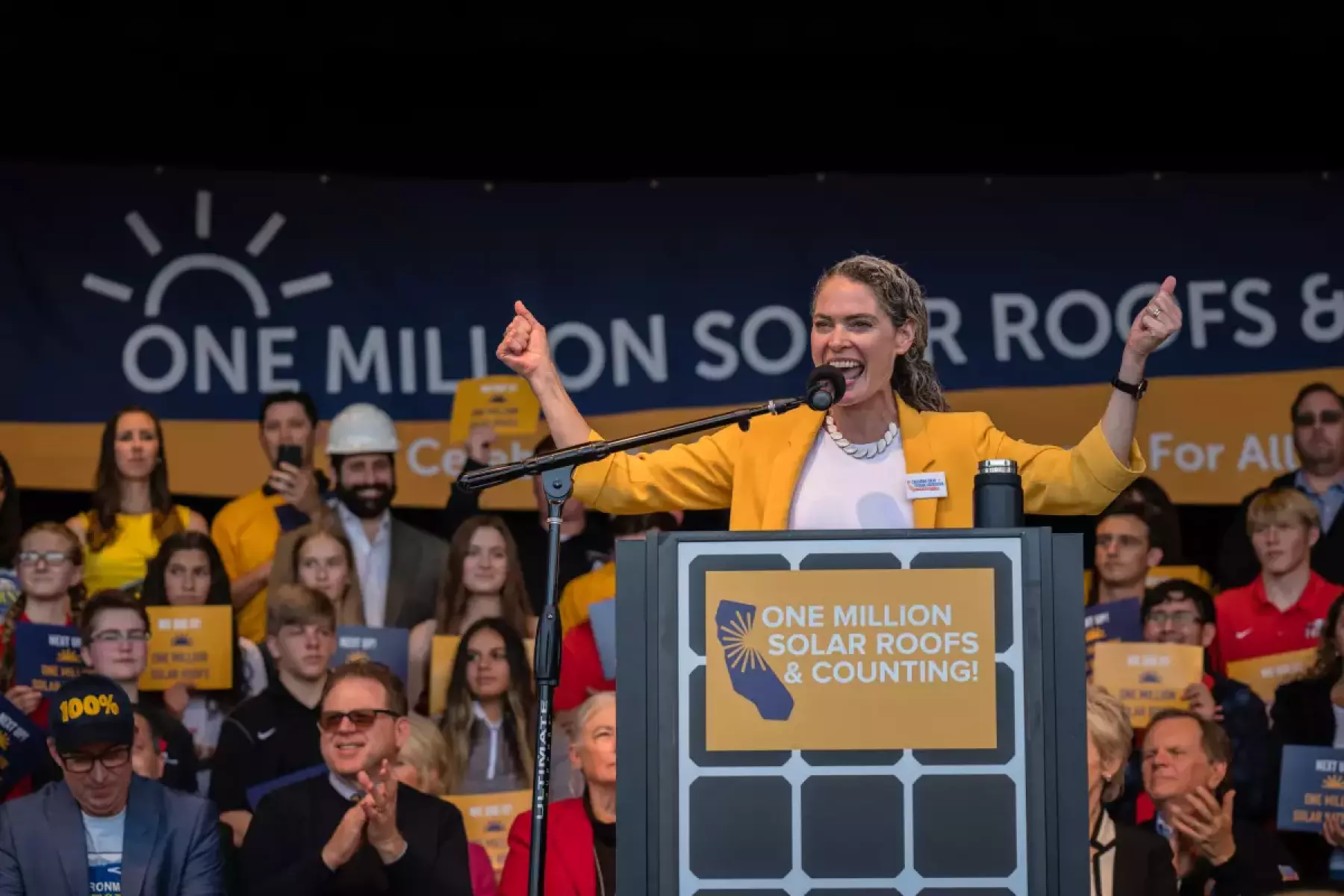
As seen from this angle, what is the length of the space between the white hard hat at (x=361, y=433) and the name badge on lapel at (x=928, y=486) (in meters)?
3.44

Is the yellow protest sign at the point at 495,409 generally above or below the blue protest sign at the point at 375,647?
above

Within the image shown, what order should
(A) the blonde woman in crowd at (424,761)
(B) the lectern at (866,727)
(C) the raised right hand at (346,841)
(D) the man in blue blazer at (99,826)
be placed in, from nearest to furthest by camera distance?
1. (B) the lectern at (866,727)
2. (D) the man in blue blazer at (99,826)
3. (C) the raised right hand at (346,841)
4. (A) the blonde woman in crowd at (424,761)

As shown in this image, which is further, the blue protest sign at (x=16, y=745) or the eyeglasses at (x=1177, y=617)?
the eyeglasses at (x=1177, y=617)

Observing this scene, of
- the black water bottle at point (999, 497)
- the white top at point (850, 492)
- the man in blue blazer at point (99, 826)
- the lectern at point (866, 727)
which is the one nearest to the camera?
the lectern at point (866, 727)

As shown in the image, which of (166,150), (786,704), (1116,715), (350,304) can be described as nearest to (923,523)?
(786,704)

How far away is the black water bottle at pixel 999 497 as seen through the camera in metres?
2.58

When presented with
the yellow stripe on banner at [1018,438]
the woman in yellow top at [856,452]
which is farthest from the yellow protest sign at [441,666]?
the woman in yellow top at [856,452]

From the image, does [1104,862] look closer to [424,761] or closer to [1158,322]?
[424,761]

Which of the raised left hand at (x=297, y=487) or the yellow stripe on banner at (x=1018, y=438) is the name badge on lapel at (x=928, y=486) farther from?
the raised left hand at (x=297, y=487)

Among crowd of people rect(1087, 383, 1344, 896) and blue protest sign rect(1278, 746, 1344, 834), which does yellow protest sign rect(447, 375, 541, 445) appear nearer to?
crowd of people rect(1087, 383, 1344, 896)

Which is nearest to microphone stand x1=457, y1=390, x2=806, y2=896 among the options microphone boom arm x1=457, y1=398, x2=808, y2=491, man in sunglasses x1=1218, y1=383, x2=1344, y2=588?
microphone boom arm x1=457, y1=398, x2=808, y2=491

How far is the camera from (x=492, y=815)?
582cm

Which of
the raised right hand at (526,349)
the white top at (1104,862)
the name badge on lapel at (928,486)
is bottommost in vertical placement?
the white top at (1104,862)

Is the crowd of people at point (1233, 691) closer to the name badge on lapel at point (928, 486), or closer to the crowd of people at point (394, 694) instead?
the crowd of people at point (394, 694)
